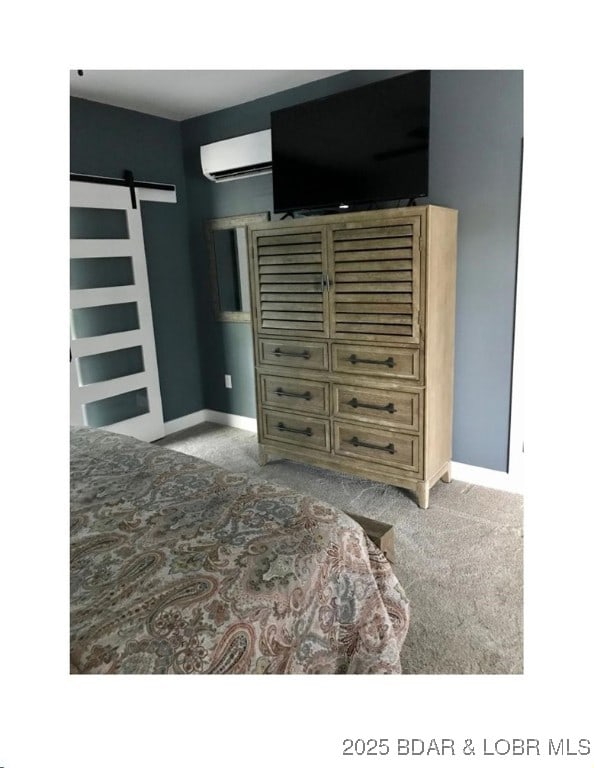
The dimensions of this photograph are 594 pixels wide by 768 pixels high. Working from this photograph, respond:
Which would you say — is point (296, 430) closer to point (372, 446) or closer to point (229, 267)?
point (372, 446)

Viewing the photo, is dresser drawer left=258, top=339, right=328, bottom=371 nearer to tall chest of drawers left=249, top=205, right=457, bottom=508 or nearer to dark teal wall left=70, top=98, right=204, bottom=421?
tall chest of drawers left=249, top=205, right=457, bottom=508

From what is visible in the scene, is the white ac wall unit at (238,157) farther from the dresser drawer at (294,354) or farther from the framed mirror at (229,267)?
the dresser drawer at (294,354)

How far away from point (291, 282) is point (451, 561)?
1.60 metres

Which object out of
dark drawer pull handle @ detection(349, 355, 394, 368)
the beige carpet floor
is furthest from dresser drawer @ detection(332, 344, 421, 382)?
the beige carpet floor

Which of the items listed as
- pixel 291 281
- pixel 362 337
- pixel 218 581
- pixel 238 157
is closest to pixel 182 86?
pixel 238 157

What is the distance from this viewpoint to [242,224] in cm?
352

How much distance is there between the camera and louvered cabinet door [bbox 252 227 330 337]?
8.62ft

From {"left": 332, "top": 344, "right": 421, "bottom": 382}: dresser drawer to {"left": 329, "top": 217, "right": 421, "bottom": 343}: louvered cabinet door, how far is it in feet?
0.19

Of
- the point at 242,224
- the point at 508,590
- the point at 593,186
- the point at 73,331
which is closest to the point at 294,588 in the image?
the point at 593,186

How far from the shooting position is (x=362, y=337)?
8.36ft

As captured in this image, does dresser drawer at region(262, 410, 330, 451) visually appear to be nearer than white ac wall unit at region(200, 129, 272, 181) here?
Result: Yes

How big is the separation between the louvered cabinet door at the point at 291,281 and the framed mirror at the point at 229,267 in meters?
0.68
